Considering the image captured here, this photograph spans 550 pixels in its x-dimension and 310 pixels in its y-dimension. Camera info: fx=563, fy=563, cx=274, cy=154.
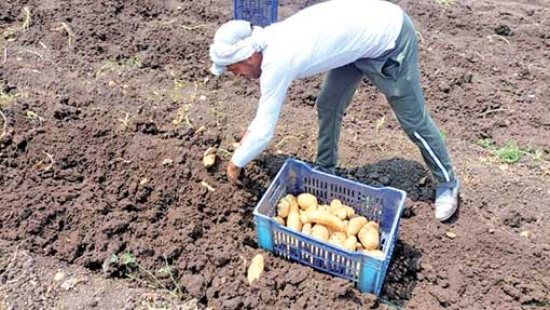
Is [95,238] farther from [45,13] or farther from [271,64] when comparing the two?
[45,13]

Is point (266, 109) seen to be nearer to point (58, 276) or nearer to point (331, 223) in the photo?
point (331, 223)

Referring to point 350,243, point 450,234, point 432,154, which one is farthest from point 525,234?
point 350,243

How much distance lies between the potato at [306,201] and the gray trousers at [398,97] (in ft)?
1.65

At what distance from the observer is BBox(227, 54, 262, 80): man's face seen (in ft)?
9.94

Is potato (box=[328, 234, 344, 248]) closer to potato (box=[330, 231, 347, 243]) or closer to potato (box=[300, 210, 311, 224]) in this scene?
potato (box=[330, 231, 347, 243])

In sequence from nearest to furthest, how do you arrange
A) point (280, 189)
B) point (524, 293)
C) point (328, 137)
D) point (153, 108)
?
1. point (524, 293)
2. point (280, 189)
3. point (328, 137)
4. point (153, 108)

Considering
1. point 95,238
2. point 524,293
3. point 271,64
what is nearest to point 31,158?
point 95,238

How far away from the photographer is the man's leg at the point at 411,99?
3320 millimetres

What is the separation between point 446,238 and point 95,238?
→ 7.41 feet

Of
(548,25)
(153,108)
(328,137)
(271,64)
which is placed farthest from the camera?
(548,25)

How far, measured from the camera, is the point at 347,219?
3.54m

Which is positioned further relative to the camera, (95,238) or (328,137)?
(328,137)

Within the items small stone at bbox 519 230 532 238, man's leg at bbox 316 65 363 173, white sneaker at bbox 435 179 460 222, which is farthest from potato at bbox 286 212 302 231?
small stone at bbox 519 230 532 238

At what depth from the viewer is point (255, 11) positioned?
17.5 ft
